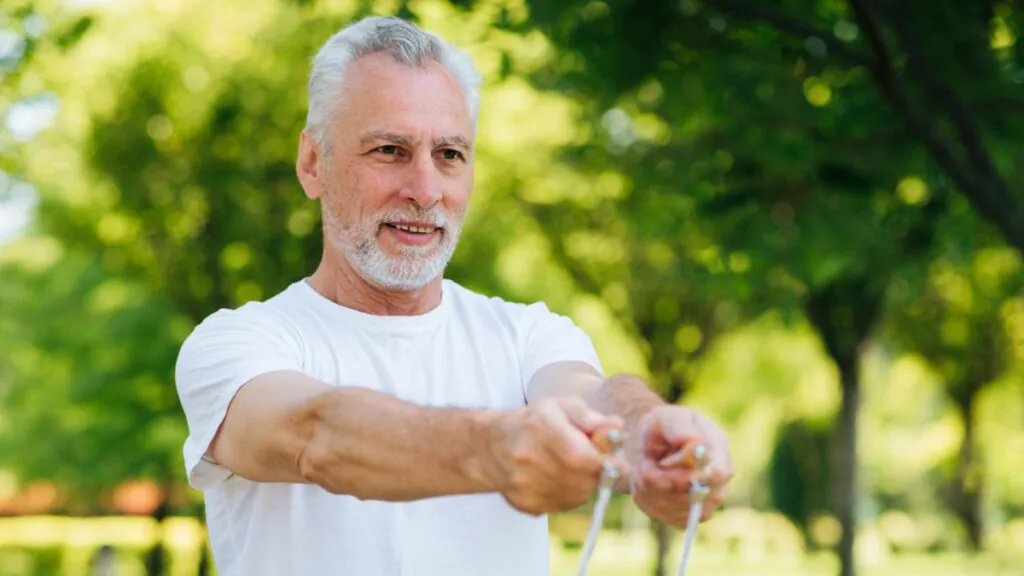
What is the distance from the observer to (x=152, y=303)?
57.0ft

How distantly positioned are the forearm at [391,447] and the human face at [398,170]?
0.72 meters

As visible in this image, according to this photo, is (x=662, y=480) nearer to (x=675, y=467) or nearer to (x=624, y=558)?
(x=675, y=467)

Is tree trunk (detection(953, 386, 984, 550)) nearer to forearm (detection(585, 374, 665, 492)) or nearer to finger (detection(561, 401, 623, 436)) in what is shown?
forearm (detection(585, 374, 665, 492))

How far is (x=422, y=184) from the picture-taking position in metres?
2.69

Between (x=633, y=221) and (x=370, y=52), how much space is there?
29.7 ft

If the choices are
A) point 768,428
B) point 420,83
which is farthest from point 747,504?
point 420,83

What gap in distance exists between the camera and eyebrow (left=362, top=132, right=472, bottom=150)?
2.66 meters

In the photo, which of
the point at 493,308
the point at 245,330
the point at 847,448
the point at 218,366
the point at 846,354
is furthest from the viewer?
the point at 847,448

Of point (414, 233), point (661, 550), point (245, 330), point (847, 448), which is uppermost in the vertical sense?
point (847, 448)

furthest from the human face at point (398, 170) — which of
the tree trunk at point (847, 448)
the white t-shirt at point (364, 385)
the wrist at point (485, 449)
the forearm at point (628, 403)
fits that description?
the tree trunk at point (847, 448)

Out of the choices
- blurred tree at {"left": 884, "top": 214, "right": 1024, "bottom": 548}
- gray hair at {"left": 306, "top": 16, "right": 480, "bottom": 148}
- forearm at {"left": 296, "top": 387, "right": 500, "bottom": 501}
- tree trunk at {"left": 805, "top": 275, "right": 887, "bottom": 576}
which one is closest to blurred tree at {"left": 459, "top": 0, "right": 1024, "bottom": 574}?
tree trunk at {"left": 805, "top": 275, "right": 887, "bottom": 576}

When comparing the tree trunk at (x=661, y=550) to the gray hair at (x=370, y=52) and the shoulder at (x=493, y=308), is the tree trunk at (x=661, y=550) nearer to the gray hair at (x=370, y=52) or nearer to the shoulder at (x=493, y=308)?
the shoulder at (x=493, y=308)

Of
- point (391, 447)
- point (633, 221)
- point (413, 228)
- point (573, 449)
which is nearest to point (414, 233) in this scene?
point (413, 228)

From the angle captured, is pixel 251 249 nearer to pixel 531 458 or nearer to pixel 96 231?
pixel 96 231
